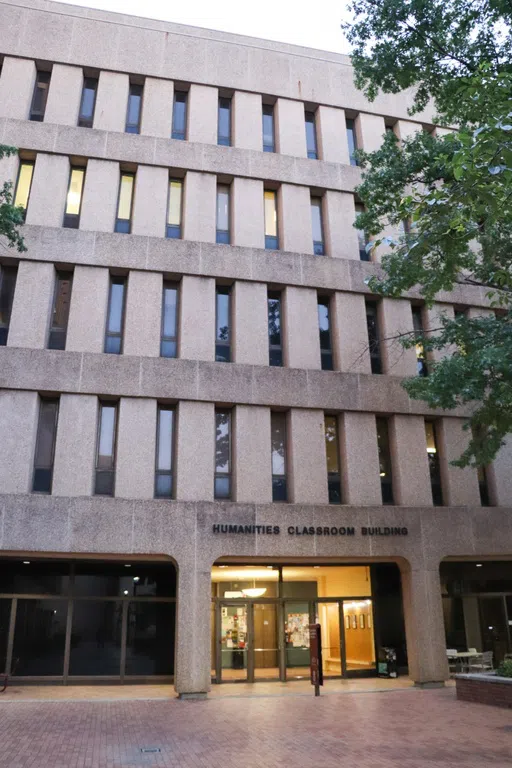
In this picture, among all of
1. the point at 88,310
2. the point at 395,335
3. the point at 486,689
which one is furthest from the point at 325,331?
the point at 486,689

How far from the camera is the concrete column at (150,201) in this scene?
1972cm

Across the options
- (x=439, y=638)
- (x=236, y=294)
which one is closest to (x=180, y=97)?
(x=236, y=294)

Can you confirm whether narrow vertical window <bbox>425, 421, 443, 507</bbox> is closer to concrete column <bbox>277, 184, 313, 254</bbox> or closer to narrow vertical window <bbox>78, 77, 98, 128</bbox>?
concrete column <bbox>277, 184, 313, 254</bbox>

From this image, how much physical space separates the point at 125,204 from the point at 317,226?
654cm

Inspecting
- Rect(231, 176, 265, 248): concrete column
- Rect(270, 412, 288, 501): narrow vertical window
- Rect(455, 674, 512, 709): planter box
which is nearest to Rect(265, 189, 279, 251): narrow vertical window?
Rect(231, 176, 265, 248): concrete column

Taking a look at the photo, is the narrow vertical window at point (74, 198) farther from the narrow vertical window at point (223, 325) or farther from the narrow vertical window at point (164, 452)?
the narrow vertical window at point (164, 452)

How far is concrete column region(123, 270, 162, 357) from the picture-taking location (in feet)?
60.4

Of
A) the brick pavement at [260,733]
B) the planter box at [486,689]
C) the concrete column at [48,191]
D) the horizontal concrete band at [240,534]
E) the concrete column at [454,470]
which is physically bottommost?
the brick pavement at [260,733]

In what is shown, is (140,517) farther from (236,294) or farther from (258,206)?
(258,206)

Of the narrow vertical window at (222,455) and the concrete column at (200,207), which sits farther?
the concrete column at (200,207)

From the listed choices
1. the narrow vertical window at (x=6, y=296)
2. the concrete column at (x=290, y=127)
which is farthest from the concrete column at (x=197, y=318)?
the concrete column at (x=290, y=127)

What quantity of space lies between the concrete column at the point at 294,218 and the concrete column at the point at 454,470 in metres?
7.33

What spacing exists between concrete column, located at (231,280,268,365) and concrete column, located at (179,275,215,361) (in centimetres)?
73

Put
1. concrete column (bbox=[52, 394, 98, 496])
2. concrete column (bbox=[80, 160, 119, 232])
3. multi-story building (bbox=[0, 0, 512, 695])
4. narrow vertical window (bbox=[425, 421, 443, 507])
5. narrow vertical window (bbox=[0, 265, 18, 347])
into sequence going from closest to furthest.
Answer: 1. concrete column (bbox=[52, 394, 98, 496])
2. multi-story building (bbox=[0, 0, 512, 695])
3. narrow vertical window (bbox=[0, 265, 18, 347])
4. concrete column (bbox=[80, 160, 119, 232])
5. narrow vertical window (bbox=[425, 421, 443, 507])
